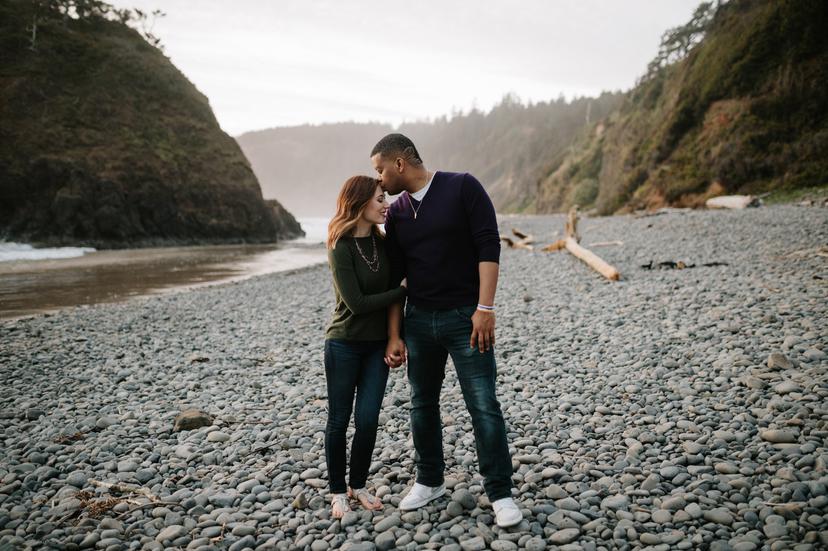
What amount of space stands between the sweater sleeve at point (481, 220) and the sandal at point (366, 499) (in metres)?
2.06

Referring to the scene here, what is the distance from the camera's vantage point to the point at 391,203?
355 centimetres

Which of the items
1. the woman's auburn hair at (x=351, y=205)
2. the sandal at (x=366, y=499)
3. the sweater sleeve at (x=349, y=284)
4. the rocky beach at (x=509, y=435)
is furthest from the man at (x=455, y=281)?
the sandal at (x=366, y=499)

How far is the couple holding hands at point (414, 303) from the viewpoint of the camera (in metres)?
3.28

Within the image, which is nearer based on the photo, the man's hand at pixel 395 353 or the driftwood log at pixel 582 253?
A: the man's hand at pixel 395 353

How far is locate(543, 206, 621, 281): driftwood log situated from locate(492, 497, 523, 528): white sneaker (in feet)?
32.0

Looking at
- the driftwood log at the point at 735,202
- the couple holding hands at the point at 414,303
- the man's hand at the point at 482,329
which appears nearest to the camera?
the man's hand at the point at 482,329

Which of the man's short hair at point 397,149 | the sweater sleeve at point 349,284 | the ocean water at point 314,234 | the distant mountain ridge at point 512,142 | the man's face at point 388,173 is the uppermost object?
the distant mountain ridge at point 512,142

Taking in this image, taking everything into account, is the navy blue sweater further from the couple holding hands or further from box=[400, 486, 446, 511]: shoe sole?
box=[400, 486, 446, 511]: shoe sole

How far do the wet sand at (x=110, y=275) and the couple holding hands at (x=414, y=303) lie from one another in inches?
557

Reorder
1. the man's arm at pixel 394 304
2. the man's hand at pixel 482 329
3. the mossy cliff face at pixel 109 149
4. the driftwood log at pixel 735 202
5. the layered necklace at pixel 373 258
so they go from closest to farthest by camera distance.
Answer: the man's hand at pixel 482 329 → the layered necklace at pixel 373 258 → the man's arm at pixel 394 304 → the driftwood log at pixel 735 202 → the mossy cliff face at pixel 109 149

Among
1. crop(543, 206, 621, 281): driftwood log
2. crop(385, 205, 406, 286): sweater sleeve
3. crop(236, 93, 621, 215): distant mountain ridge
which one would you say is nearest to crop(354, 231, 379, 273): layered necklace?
crop(385, 205, 406, 286): sweater sleeve

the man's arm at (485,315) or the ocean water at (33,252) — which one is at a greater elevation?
the ocean water at (33,252)

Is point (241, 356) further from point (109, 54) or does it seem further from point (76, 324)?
point (109, 54)

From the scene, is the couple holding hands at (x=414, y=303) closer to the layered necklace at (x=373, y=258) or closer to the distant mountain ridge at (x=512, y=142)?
the layered necklace at (x=373, y=258)
